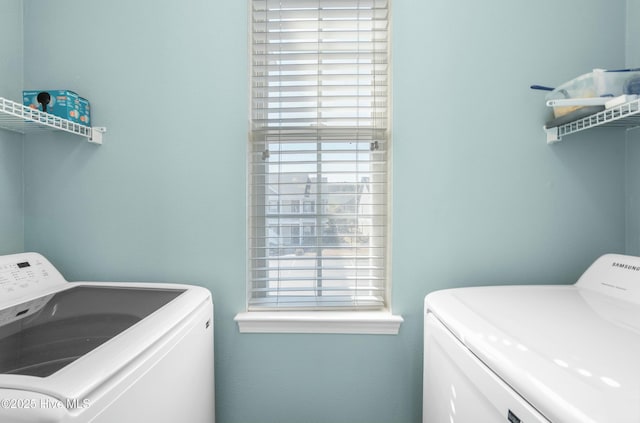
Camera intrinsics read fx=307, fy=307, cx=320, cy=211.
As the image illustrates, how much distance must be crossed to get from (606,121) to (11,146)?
2.36 m

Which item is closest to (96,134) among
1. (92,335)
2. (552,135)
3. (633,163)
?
(92,335)

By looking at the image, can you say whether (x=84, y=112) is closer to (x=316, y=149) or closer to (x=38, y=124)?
(x=38, y=124)

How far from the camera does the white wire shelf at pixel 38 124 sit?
1139 mm

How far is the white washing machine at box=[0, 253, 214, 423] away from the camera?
0.55 metres

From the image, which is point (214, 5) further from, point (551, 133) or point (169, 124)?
point (551, 133)

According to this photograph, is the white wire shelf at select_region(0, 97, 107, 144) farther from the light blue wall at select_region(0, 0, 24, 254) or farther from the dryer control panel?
the dryer control panel

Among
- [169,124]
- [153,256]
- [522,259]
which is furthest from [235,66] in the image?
[522,259]

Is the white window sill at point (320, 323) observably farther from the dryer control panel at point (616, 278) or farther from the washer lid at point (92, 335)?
the dryer control panel at point (616, 278)

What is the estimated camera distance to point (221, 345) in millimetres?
1384

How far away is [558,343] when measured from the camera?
73 centimetres

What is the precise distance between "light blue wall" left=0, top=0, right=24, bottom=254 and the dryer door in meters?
1.79

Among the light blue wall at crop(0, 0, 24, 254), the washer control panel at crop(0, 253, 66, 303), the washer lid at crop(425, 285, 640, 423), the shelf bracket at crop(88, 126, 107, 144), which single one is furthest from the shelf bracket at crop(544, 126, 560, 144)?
the light blue wall at crop(0, 0, 24, 254)

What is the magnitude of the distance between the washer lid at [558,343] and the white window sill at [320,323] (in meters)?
0.25

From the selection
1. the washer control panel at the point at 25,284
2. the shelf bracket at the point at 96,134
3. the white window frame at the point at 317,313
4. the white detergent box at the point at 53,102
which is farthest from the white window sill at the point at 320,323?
the white detergent box at the point at 53,102
